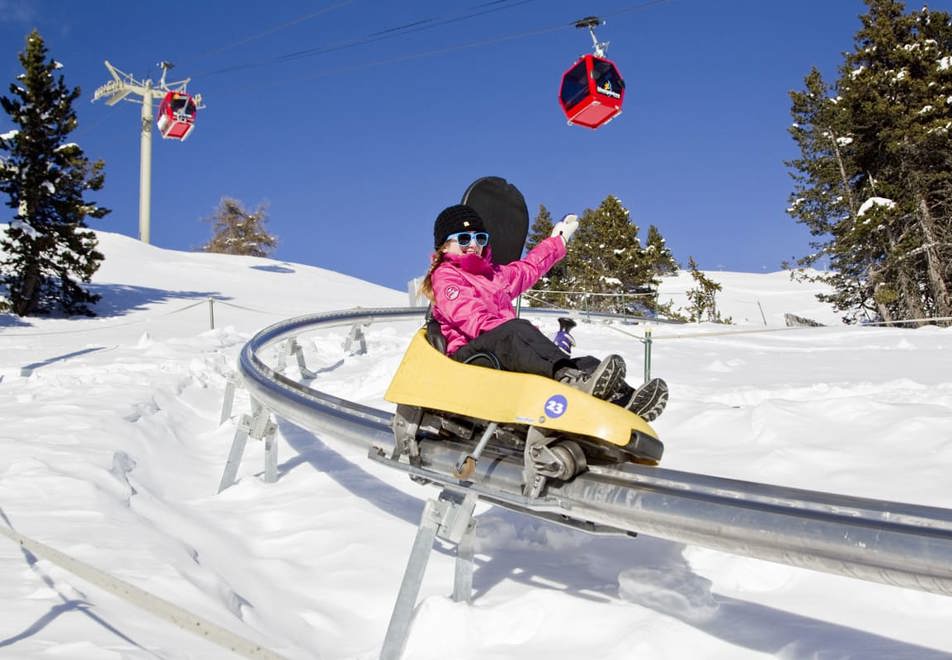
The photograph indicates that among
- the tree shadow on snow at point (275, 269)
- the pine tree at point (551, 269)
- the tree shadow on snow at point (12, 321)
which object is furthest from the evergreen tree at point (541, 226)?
the tree shadow on snow at point (12, 321)

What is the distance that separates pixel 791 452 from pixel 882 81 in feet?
78.2

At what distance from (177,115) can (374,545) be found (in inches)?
973

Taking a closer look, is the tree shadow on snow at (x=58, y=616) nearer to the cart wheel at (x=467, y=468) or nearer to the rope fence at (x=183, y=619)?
Answer: the rope fence at (x=183, y=619)

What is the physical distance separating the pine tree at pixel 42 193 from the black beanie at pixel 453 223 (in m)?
19.1

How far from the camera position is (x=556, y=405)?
2.46m

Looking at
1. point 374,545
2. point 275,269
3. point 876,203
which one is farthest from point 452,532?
point 275,269

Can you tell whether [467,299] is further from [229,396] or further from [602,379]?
[229,396]

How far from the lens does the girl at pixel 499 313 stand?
263 cm

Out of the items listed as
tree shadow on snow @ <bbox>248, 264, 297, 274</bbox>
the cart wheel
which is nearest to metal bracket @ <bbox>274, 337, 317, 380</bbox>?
the cart wheel

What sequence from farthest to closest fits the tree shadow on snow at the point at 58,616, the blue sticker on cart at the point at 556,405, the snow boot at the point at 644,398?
the snow boot at the point at 644,398, the blue sticker on cart at the point at 556,405, the tree shadow on snow at the point at 58,616

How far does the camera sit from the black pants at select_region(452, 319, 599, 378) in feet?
8.71

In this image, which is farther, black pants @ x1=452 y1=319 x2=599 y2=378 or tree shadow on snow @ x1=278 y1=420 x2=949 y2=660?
black pants @ x1=452 y1=319 x2=599 y2=378

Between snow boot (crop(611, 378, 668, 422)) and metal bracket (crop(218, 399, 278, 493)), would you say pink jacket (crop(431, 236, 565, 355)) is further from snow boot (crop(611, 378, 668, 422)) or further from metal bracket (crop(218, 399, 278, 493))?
metal bracket (crop(218, 399, 278, 493))

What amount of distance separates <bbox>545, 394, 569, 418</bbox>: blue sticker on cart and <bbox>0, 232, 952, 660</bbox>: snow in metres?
0.84
